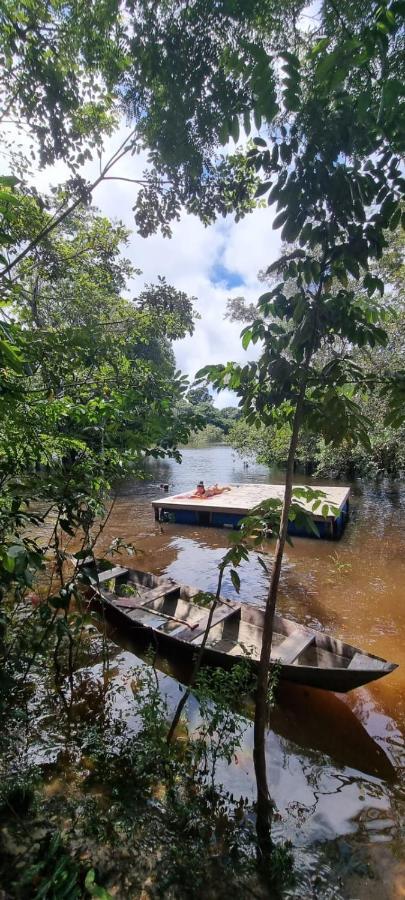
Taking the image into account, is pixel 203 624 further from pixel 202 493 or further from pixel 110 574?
pixel 202 493

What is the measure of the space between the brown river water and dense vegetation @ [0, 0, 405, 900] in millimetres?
453

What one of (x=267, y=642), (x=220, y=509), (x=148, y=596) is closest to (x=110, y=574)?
(x=148, y=596)

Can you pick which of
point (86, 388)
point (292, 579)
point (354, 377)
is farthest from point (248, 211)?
point (292, 579)

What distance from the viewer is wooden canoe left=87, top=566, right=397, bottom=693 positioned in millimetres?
4344

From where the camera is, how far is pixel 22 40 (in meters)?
4.18

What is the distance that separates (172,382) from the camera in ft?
11.9

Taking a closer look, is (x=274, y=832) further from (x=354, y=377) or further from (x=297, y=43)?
(x=297, y=43)

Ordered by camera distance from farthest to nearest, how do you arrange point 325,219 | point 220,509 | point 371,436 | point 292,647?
point 371,436
point 220,509
point 292,647
point 325,219

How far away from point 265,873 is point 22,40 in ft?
26.0

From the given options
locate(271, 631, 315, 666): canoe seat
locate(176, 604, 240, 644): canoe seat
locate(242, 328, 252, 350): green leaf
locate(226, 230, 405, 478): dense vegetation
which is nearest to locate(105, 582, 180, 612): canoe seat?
locate(176, 604, 240, 644): canoe seat

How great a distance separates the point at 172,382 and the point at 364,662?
3942 millimetres

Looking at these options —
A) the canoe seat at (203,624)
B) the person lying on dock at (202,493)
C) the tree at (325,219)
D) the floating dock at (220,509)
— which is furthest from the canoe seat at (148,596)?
the person lying on dock at (202,493)

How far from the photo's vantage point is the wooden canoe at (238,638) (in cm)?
434

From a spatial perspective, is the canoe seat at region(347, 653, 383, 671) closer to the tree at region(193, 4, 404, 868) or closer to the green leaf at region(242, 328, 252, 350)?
the tree at region(193, 4, 404, 868)
